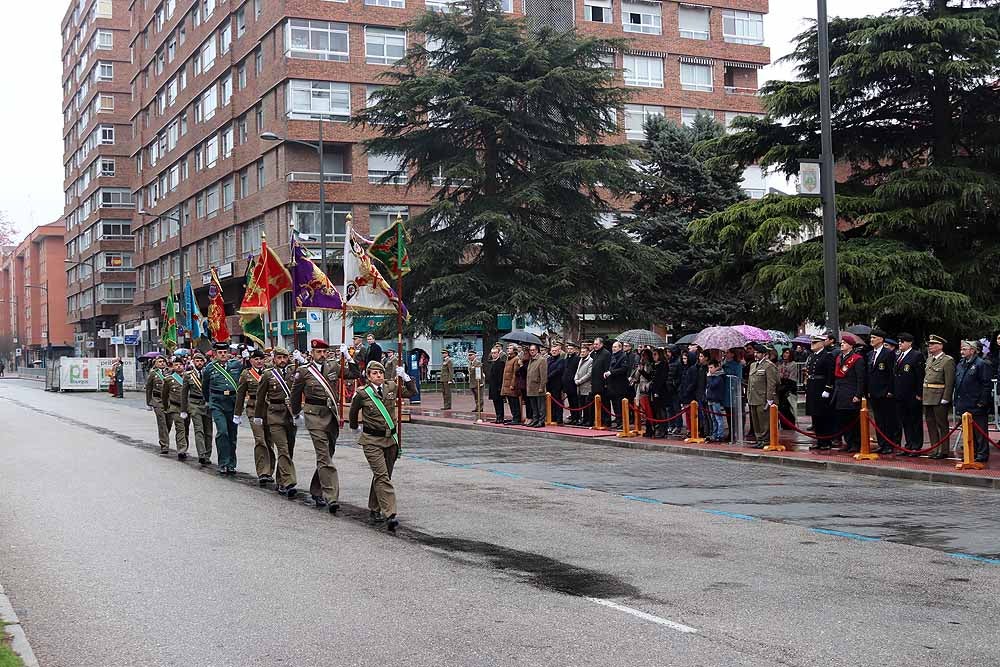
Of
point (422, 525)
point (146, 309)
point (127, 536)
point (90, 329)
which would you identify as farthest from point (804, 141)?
point (90, 329)

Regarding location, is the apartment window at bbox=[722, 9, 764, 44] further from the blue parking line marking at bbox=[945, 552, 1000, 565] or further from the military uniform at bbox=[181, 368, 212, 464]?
the blue parking line marking at bbox=[945, 552, 1000, 565]

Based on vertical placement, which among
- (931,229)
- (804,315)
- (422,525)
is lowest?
(422,525)

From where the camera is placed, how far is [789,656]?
583cm

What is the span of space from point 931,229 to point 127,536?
66.1 feet

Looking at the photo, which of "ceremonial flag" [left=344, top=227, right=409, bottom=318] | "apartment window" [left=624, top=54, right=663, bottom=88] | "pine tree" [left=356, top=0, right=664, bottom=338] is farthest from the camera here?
"apartment window" [left=624, top=54, right=663, bottom=88]

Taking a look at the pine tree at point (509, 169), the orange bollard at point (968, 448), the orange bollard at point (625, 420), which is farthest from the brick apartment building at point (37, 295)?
the orange bollard at point (968, 448)

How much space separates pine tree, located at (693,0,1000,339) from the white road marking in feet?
57.9

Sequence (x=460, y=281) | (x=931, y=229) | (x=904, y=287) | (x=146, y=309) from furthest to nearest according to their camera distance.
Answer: (x=146, y=309), (x=460, y=281), (x=931, y=229), (x=904, y=287)

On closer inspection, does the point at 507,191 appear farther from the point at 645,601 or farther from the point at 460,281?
the point at 645,601

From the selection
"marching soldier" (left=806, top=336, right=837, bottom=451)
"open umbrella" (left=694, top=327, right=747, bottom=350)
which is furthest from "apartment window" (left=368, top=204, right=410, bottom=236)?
"marching soldier" (left=806, top=336, right=837, bottom=451)

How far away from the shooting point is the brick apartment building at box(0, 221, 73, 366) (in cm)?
13112

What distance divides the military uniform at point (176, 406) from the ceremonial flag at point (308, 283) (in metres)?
5.36

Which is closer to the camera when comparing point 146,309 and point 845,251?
point 845,251

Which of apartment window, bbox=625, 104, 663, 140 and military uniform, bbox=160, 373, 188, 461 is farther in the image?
apartment window, bbox=625, 104, 663, 140
